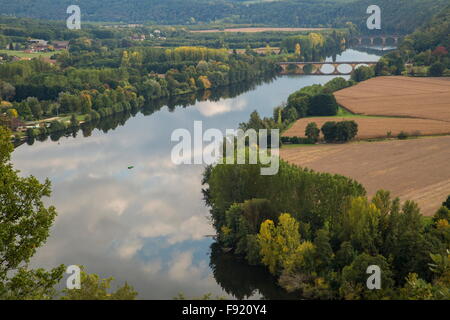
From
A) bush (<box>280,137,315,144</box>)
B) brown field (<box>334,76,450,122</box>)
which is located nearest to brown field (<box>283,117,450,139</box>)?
bush (<box>280,137,315,144</box>)

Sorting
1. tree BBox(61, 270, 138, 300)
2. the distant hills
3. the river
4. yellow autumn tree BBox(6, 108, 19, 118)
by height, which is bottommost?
the river

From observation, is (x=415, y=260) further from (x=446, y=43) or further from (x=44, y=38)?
(x=44, y=38)

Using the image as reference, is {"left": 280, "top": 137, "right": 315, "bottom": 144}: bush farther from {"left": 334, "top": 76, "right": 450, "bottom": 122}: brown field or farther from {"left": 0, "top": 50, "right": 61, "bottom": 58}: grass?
{"left": 0, "top": 50, "right": 61, "bottom": 58}: grass

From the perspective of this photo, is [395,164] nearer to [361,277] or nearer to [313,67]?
[361,277]

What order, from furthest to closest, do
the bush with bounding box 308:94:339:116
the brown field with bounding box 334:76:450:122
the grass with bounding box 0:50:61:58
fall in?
the grass with bounding box 0:50:61:58
the brown field with bounding box 334:76:450:122
the bush with bounding box 308:94:339:116

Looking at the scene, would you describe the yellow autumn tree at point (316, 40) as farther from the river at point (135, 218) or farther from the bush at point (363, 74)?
the river at point (135, 218)

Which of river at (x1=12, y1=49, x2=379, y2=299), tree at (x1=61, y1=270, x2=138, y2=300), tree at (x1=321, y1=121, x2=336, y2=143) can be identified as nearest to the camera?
tree at (x1=61, y1=270, x2=138, y2=300)

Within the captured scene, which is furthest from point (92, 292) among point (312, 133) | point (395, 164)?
point (312, 133)
